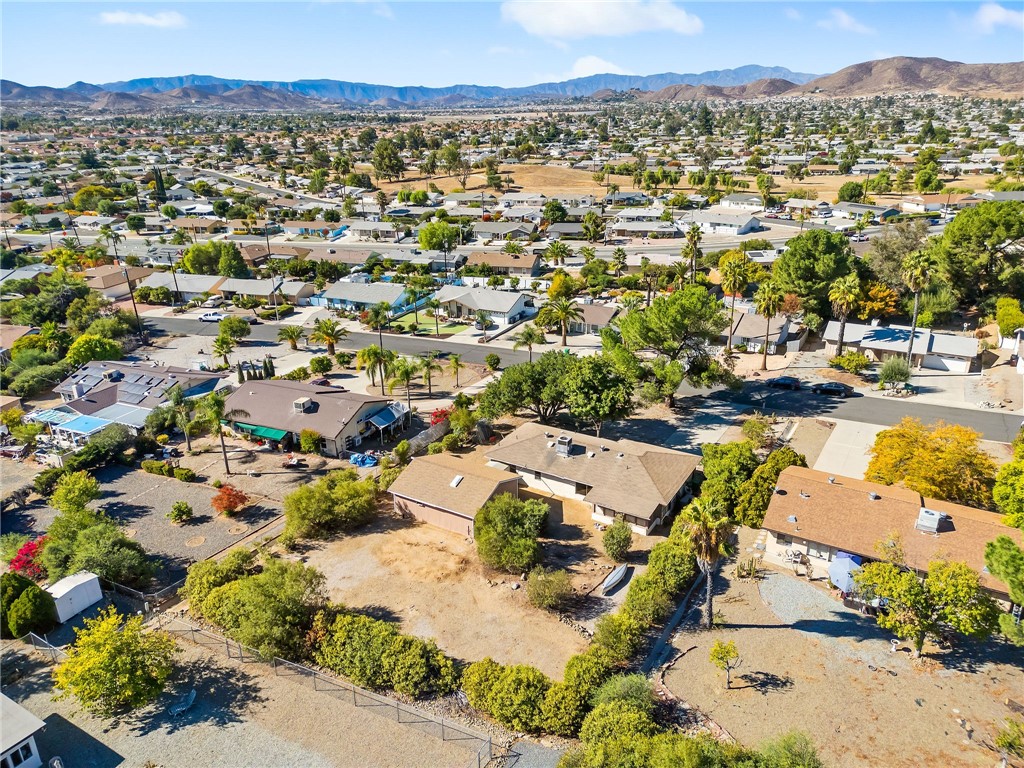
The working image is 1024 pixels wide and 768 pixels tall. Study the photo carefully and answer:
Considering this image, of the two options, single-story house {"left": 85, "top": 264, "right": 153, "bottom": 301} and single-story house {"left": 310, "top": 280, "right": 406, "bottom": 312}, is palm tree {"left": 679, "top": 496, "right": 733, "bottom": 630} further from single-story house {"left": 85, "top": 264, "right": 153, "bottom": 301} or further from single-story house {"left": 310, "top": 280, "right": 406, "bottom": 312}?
single-story house {"left": 85, "top": 264, "right": 153, "bottom": 301}

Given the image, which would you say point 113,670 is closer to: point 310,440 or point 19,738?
point 19,738

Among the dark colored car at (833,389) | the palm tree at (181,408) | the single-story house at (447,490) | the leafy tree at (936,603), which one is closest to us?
the leafy tree at (936,603)

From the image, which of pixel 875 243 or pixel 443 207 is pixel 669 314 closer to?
pixel 875 243

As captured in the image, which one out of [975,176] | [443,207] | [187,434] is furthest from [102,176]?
[975,176]

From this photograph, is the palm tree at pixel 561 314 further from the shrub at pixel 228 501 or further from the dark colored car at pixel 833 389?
the shrub at pixel 228 501

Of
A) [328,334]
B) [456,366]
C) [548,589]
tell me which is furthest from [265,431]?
[548,589]

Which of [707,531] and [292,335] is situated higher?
[707,531]

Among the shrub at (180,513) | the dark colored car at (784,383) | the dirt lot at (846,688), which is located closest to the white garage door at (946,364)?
the dark colored car at (784,383)
